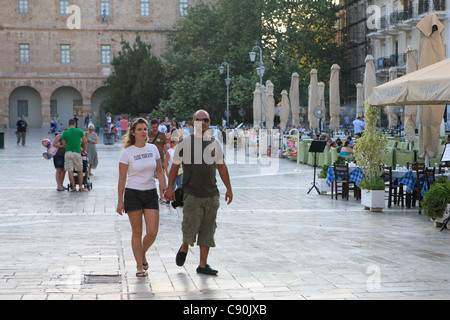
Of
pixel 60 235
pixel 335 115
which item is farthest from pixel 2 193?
pixel 335 115

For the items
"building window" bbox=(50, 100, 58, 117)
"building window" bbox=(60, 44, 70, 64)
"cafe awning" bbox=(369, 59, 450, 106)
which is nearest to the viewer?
"cafe awning" bbox=(369, 59, 450, 106)

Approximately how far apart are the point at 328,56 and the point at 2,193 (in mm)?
39111

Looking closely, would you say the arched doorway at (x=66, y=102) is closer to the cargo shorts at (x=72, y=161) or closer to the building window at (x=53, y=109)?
the building window at (x=53, y=109)

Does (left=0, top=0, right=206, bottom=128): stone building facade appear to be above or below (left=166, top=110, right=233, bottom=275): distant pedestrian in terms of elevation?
above

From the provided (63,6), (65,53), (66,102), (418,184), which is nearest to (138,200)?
Result: (418,184)

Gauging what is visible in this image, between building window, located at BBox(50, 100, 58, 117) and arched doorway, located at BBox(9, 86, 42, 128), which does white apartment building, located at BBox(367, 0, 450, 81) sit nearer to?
building window, located at BBox(50, 100, 58, 117)

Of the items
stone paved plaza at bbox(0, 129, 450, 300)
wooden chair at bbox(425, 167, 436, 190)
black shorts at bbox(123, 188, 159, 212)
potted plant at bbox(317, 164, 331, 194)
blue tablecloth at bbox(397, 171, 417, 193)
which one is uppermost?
black shorts at bbox(123, 188, 159, 212)

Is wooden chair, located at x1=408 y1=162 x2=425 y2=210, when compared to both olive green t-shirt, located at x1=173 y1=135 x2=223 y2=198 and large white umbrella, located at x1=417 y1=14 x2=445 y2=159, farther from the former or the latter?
olive green t-shirt, located at x1=173 y1=135 x2=223 y2=198

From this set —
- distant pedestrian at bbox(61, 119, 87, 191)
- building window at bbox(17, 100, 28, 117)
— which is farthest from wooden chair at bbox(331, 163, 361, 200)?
building window at bbox(17, 100, 28, 117)

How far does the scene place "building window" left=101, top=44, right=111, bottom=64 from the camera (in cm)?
6012

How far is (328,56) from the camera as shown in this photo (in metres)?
50.8

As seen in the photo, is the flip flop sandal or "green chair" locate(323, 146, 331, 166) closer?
the flip flop sandal

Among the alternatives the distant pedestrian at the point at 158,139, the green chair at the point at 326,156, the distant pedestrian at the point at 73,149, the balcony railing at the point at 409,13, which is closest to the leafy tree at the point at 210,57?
the balcony railing at the point at 409,13

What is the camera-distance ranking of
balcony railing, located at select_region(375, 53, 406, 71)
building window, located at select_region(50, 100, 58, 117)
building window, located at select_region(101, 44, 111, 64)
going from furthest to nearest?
building window, located at select_region(50, 100, 58, 117) < building window, located at select_region(101, 44, 111, 64) < balcony railing, located at select_region(375, 53, 406, 71)
